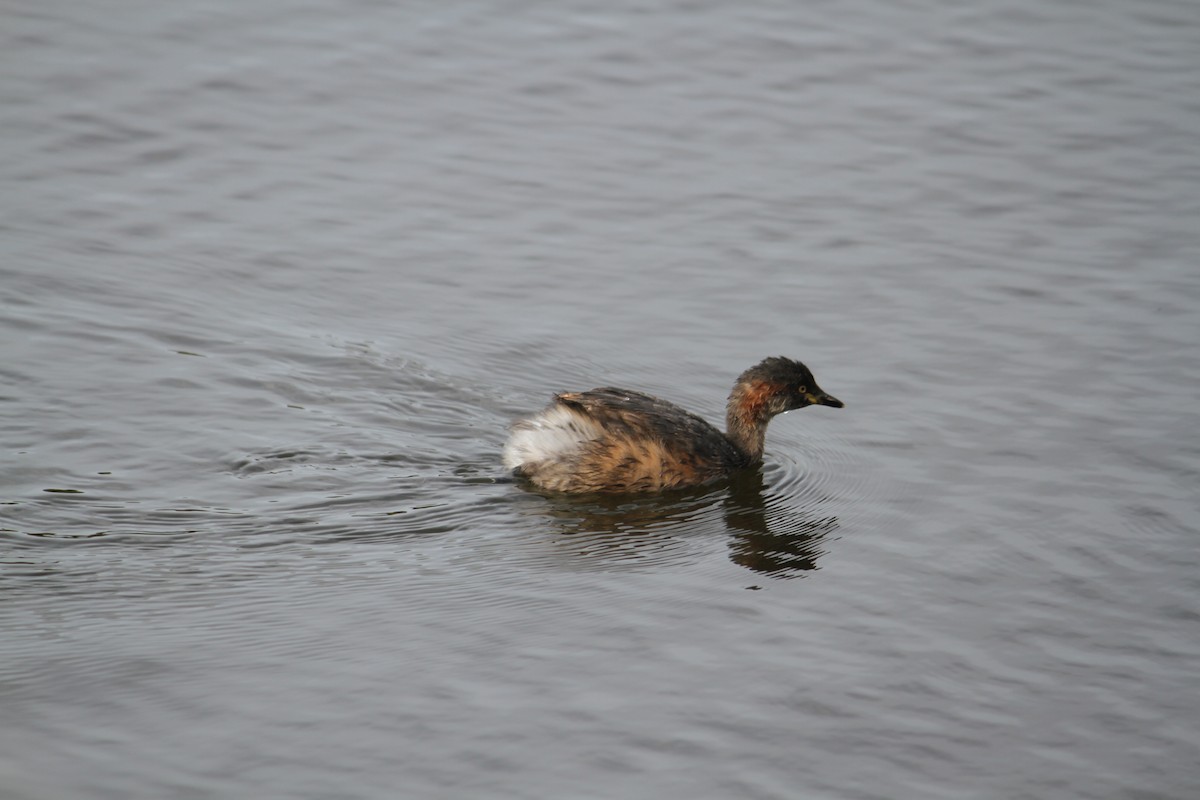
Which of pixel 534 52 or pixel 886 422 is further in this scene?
pixel 534 52

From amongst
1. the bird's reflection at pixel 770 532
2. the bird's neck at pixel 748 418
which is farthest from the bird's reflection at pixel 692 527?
the bird's neck at pixel 748 418

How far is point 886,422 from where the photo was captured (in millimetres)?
8812

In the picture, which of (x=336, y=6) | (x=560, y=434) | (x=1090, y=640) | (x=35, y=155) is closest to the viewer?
(x=1090, y=640)

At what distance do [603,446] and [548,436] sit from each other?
29cm

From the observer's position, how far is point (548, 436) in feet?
26.4

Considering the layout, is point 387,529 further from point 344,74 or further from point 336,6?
point 336,6

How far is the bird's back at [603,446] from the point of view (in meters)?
8.05

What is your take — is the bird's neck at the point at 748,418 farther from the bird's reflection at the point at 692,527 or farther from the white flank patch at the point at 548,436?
the white flank patch at the point at 548,436

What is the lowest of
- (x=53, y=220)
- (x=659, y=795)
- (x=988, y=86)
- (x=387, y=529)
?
(x=659, y=795)

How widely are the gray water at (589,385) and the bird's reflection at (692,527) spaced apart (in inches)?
2.0

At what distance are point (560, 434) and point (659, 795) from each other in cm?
290

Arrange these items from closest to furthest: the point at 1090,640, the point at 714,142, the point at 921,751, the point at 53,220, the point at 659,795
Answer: the point at 659,795, the point at 921,751, the point at 1090,640, the point at 53,220, the point at 714,142

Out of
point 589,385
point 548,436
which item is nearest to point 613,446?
point 548,436

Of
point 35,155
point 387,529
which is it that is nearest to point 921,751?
point 387,529
